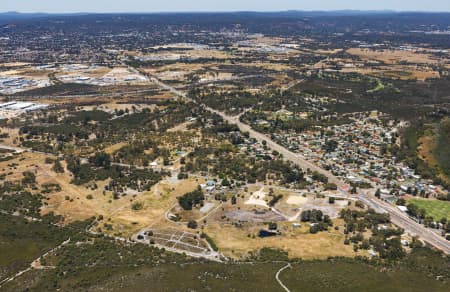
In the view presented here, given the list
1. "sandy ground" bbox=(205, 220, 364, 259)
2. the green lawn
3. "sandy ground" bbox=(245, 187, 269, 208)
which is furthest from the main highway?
"sandy ground" bbox=(245, 187, 269, 208)

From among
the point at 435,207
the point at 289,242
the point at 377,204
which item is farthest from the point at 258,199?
the point at 435,207

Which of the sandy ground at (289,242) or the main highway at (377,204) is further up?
the main highway at (377,204)

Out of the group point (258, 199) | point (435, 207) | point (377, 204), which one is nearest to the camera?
point (435, 207)

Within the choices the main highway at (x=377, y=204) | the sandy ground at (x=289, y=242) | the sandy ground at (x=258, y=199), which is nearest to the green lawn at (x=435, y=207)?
the main highway at (x=377, y=204)

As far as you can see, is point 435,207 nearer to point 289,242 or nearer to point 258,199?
point 289,242

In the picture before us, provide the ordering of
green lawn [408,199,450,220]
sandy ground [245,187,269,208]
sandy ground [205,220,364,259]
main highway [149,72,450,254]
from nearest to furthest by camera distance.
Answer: sandy ground [205,220,364,259]
main highway [149,72,450,254]
green lawn [408,199,450,220]
sandy ground [245,187,269,208]

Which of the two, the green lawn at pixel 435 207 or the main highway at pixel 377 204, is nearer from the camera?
the main highway at pixel 377 204

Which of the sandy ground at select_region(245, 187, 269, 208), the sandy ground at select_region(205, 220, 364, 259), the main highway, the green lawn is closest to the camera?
the sandy ground at select_region(205, 220, 364, 259)

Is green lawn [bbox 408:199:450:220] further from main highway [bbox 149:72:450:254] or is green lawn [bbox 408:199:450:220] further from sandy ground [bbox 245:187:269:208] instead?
sandy ground [bbox 245:187:269:208]

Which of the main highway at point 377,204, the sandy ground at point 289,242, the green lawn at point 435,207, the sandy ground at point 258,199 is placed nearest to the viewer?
the sandy ground at point 289,242

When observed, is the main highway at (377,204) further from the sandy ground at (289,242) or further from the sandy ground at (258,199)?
the sandy ground at (258,199)
